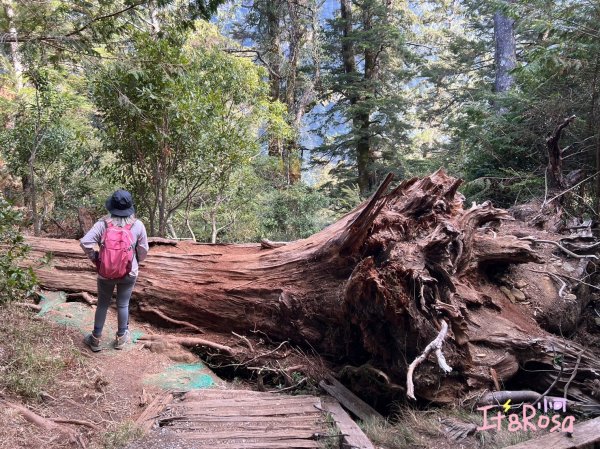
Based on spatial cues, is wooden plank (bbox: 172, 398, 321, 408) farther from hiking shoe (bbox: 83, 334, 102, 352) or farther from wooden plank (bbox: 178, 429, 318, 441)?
hiking shoe (bbox: 83, 334, 102, 352)

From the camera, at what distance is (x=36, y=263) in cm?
615

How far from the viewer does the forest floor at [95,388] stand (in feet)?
11.3

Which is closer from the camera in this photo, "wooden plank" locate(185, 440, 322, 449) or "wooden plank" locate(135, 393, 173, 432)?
"wooden plank" locate(185, 440, 322, 449)

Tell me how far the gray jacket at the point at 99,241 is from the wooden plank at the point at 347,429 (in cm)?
257

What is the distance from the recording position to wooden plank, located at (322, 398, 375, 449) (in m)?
3.51

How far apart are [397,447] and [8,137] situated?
10.7 m

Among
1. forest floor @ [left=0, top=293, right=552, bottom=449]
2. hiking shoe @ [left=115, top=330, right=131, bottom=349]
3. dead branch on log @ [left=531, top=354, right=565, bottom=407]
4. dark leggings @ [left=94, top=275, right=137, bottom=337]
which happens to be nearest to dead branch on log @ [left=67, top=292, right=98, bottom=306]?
forest floor @ [left=0, top=293, right=552, bottom=449]

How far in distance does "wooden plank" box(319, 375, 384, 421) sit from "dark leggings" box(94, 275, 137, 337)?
246 cm

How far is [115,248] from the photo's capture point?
14.8ft

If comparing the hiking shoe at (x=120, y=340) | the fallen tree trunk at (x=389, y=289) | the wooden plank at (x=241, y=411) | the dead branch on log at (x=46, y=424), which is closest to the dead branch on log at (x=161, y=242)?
the fallen tree trunk at (x=389, y=289)

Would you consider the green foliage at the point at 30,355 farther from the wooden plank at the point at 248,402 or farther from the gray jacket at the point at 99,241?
the wooden plank at the point at 248,402

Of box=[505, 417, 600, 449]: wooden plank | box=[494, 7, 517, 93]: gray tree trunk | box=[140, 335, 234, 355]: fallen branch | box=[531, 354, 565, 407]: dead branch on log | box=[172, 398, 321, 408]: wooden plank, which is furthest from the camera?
box=[494, 7, 517, 93]: gray tree trunk

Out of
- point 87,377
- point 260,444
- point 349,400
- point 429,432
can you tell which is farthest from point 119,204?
point 429,432

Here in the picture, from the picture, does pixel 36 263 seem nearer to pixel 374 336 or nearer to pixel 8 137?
pixel 374 336
